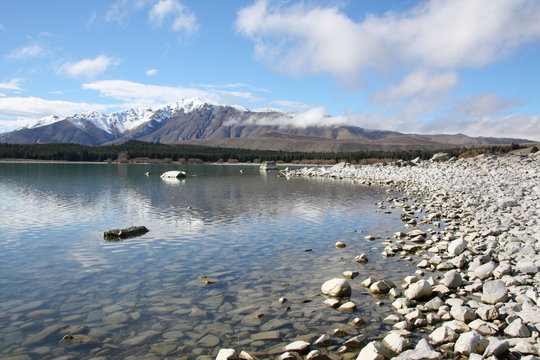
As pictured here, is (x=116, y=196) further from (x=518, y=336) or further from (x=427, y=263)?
(x=518, y=336)

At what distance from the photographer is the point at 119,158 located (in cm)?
18712

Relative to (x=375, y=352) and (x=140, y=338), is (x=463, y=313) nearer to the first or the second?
(x=375, y=352)

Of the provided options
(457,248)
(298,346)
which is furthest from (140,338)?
(457,248)

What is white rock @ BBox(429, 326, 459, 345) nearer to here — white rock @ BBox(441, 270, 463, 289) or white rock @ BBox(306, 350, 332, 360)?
white rock @ BBox(306, 350, 332, 360)

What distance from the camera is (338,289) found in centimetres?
1098

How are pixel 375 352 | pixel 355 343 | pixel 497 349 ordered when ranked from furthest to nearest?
pixel 355 343 → pixel 375 352 → pixel 497 349

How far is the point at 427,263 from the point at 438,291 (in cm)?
289

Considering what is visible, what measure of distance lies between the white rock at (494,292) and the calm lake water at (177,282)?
2.66 m

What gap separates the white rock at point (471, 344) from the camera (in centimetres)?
747

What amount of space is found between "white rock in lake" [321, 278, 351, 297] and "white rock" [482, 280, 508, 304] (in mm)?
3368

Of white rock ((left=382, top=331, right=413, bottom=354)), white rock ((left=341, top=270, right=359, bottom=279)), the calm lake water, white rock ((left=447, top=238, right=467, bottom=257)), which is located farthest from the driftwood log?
white rock ((left=382, top=331, right=413, bottom=354))

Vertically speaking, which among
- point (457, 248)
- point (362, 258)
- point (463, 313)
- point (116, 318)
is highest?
point (457, 248)

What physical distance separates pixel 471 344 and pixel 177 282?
8.10m

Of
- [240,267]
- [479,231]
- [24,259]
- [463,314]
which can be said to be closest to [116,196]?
[24,259]
